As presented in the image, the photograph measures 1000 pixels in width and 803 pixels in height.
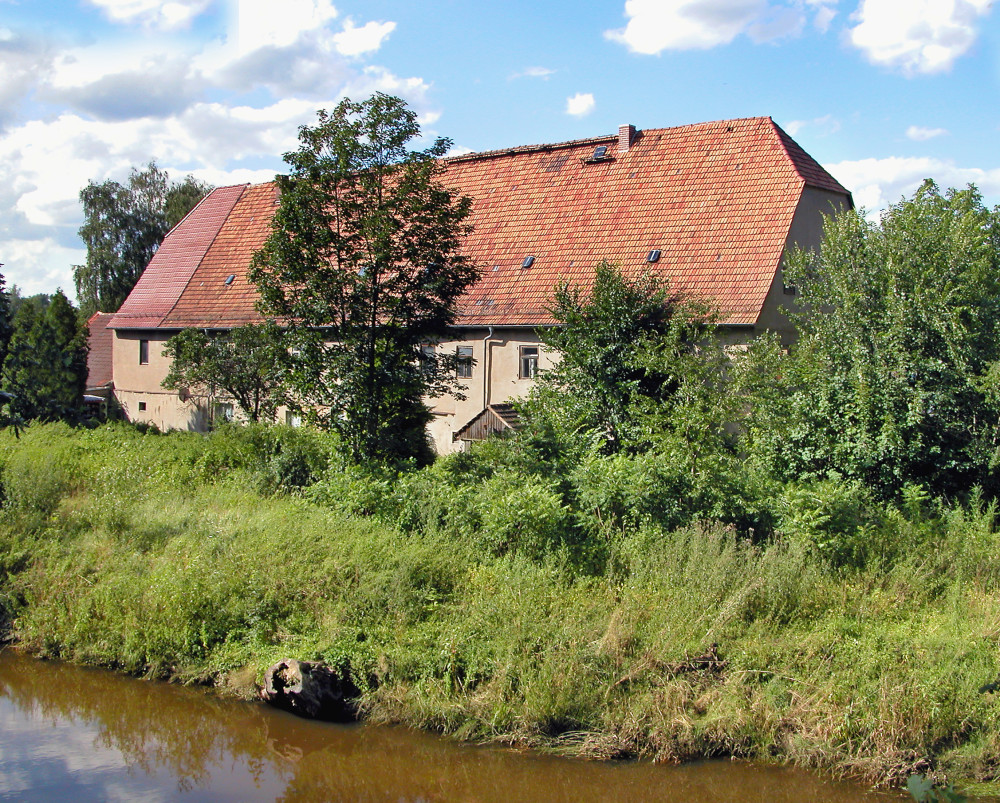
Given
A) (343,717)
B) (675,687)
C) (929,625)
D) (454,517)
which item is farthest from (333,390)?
(929,625)

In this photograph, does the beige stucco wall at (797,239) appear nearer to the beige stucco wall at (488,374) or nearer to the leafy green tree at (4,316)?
the beige stucco wall at (488,374)

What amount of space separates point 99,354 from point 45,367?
986 centimetres

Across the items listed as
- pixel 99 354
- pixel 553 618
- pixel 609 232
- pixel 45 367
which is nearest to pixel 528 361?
pixel 609 232

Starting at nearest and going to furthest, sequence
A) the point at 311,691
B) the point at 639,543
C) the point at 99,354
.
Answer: the point at 311,691 → the point at 639,543 → the point at 99,354

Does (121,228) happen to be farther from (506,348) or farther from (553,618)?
(553,618)

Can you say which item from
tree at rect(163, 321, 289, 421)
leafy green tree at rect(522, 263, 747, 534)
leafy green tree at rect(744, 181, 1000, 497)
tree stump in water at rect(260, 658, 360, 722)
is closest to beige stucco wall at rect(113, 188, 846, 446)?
leafy green tree at rect(522, 263, 747, 534)

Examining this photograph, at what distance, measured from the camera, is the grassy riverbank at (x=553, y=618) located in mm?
8367

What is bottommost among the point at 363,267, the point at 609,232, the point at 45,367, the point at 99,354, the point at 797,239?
the point at 45,367

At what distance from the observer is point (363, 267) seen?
1420cm

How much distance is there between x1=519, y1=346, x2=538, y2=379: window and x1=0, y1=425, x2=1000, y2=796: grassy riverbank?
7.00 m

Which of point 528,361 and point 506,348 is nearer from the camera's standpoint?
point 528,361

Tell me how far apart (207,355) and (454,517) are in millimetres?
13099

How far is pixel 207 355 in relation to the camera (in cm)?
2277

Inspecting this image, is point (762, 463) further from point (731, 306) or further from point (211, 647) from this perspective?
point (211, 647)
